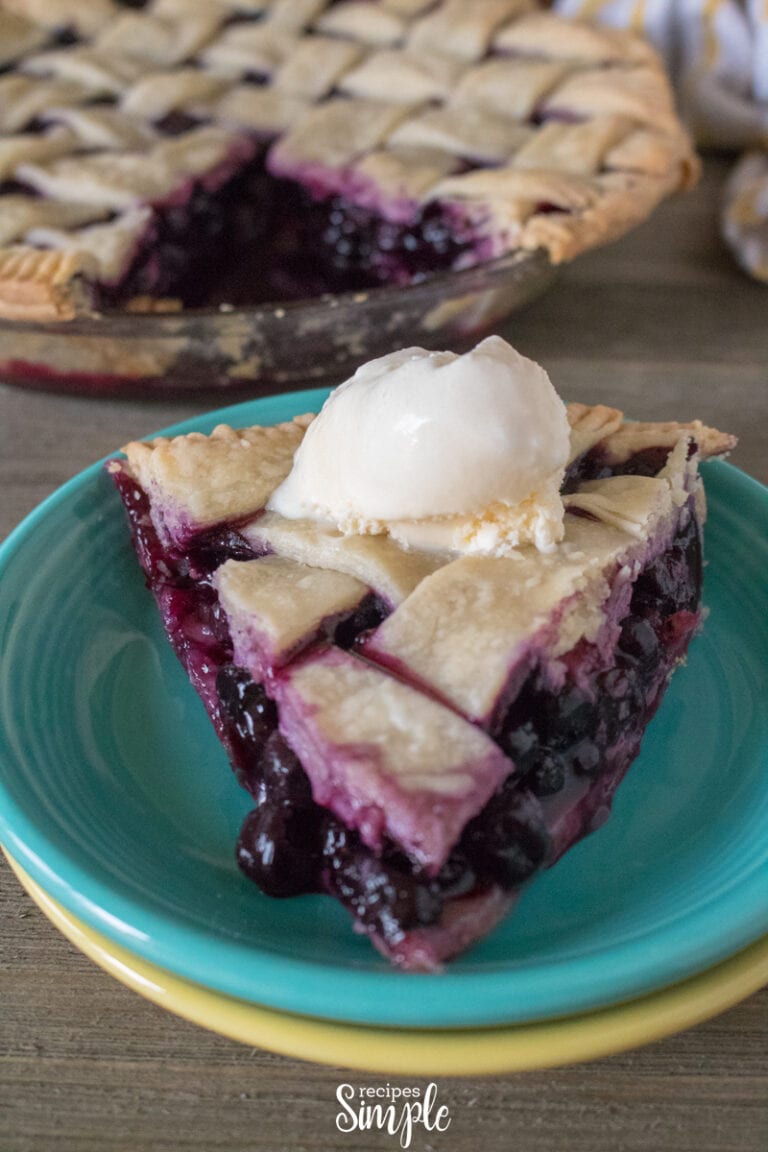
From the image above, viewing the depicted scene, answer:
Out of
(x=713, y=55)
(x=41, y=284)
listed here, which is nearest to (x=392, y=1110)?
(x=41, y=284)

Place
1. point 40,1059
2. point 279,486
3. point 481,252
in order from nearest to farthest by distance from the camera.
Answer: point 40,1059 → point 279,486 → point 481,252

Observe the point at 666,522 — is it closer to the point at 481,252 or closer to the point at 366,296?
the point at 366,296

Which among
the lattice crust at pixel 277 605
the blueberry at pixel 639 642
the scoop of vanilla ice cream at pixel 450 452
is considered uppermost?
the scoop of vanilla ice cream at pixel 450 452

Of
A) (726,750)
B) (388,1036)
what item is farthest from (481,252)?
(388,1036)

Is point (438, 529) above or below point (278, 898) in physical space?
above


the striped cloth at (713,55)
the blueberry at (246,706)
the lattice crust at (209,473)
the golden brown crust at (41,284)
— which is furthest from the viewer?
the striped cloth at (713,55)

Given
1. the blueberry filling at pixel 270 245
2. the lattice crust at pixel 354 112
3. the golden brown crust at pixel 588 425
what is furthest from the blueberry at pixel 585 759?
the blueberry filling at pixel 270 245

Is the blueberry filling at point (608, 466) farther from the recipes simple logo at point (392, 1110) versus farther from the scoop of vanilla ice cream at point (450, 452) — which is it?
the recipes simple logo at point (392, 1110)
